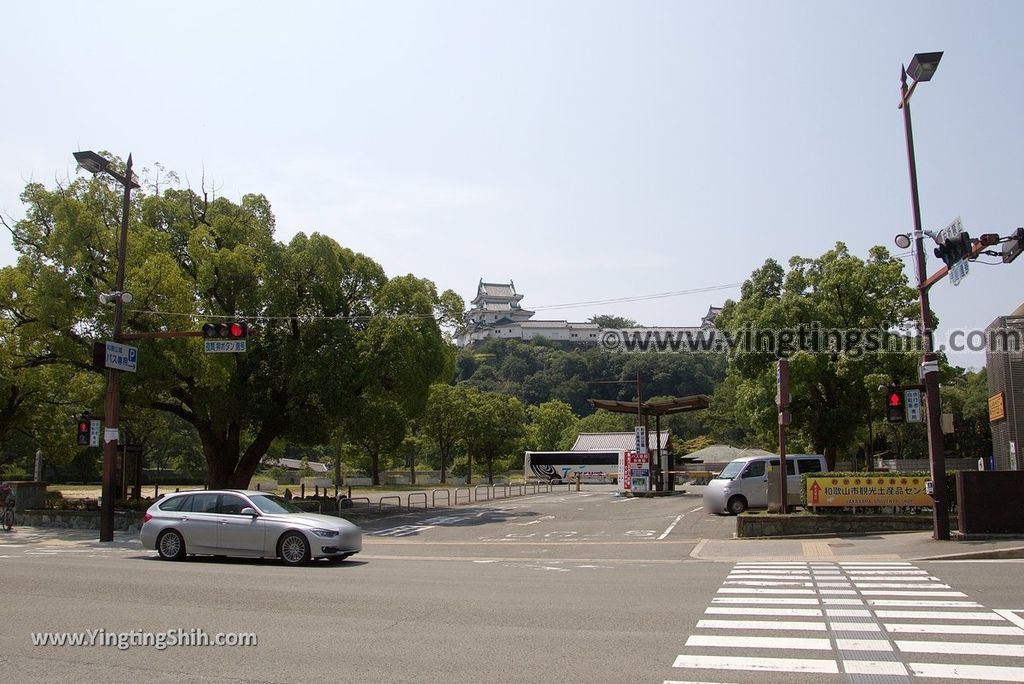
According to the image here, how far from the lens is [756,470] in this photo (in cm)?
2594

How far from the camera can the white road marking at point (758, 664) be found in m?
7.12

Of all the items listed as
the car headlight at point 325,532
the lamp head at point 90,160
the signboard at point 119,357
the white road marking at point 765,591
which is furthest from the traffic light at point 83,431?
the white road marking at point 765,591

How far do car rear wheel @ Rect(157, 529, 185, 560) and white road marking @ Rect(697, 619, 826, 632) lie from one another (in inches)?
438

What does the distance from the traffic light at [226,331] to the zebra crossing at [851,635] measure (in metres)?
13.0

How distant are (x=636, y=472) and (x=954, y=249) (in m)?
27.6

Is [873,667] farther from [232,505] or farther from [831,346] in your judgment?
[831,346]

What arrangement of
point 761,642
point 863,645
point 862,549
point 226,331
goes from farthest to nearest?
point 226,331, point 862,549, point 761,642, point 863,645

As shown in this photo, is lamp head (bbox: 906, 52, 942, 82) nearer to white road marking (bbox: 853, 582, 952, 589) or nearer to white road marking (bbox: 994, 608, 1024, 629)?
white road marking (bbox: 853, 582, 952, 589)

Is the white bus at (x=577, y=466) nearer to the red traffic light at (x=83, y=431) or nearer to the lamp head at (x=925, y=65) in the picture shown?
the red traffic light at (x=83, y=431)

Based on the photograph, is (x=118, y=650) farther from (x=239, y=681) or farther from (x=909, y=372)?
(x=909, y=372)

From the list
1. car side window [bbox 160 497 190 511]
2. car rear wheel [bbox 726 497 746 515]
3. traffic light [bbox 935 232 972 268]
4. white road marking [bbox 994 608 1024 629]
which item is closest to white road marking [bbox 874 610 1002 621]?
white road marking [bbox 994 608 1024 629]

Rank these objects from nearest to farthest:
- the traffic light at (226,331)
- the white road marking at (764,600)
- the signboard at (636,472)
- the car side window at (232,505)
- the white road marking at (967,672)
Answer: the white road marking at (967,672) → the white road marking at (764,600) → the car side window at (232,505) → the traffic light at (226,331) → the signboard at (636,472)

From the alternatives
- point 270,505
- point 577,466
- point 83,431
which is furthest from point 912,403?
point 577,466

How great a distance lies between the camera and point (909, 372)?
32.4m
